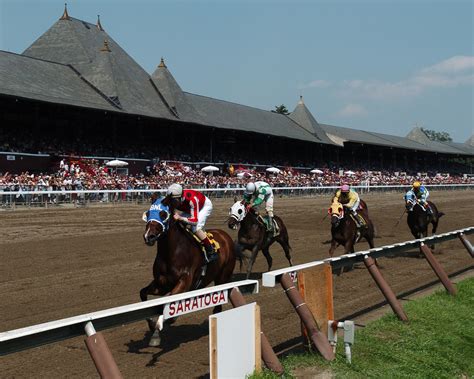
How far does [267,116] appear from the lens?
58.2 m

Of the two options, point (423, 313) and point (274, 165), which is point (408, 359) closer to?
point (423, 313)

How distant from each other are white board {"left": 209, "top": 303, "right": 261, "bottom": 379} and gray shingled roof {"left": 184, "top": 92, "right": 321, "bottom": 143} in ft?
→ 130

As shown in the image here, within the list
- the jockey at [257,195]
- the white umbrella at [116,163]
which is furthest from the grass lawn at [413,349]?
the white umbrella at [116,163]

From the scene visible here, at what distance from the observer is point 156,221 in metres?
6.64

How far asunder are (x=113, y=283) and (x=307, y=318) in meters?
5.07

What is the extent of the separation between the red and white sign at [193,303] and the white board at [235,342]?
10.9 inches

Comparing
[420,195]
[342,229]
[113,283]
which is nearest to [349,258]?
[113,283]

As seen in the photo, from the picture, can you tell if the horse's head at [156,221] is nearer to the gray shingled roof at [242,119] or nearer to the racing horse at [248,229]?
the racing horse at [248,229]

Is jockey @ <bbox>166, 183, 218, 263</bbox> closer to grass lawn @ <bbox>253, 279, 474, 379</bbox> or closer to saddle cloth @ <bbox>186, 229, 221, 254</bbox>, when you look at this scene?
saddle cloth @ <bbox>186, 229, 221, 254</bbox>

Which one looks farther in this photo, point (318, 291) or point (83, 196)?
point (83, 196)

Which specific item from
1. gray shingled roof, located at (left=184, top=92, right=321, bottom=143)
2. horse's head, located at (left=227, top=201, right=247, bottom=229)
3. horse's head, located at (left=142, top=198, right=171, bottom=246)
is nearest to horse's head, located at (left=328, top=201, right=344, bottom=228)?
horse's head, located at (left=227, top=201, right=247, bottom=229)

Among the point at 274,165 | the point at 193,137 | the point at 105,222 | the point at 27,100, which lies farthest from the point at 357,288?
the point at 274,165

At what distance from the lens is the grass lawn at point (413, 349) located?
5.73 metres

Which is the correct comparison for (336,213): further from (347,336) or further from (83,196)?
(83,196)
